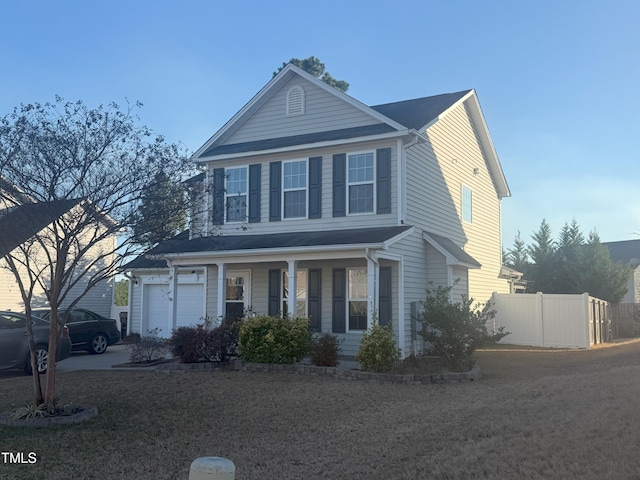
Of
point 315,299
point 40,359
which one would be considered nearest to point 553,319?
point 315,299

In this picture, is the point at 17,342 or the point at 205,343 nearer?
the point at 17,342

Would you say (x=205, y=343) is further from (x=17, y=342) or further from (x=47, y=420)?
(x=47, y=420)

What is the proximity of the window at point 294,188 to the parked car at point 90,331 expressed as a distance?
677 centimetres

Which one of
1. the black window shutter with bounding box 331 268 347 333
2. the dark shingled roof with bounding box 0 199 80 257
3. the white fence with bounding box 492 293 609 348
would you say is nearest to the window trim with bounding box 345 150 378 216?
the black window shutter with bounding box 331 268 347 333

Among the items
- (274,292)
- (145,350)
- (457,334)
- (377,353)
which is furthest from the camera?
(274,292)

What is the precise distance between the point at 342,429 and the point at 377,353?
451 cm

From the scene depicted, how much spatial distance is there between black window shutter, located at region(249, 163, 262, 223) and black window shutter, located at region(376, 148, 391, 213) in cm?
374

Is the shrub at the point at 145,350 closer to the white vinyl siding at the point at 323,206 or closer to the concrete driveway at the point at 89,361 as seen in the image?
the concrete driveway at the point at 89,361

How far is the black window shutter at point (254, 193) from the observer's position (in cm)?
1697

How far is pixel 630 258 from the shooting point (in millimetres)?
40344

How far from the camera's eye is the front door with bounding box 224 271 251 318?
17.3 metres

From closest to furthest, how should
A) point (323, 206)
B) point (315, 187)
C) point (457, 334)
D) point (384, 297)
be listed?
point (457, 334) < point (384, 297) < point (323, 206) < point (315, 187)

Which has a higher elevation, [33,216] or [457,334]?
[33,216]

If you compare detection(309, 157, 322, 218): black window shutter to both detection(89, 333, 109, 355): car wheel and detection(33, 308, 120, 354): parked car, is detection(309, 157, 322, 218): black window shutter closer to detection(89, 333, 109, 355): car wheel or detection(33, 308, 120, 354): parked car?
detection(33, 308, 120, 354): parked car
